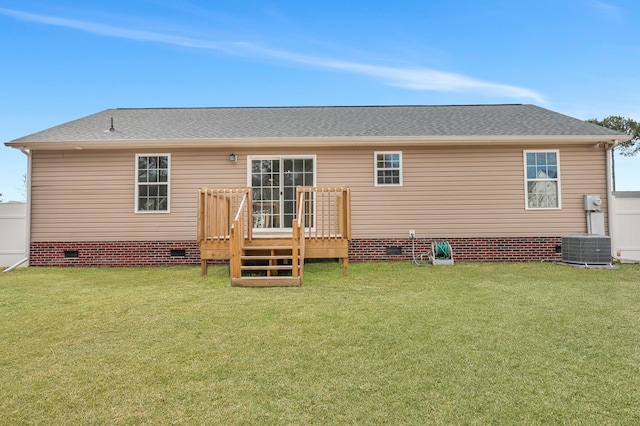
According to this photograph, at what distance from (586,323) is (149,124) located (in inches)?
395

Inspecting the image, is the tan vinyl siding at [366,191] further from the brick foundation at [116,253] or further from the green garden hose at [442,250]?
the green garden hose at [442,250]

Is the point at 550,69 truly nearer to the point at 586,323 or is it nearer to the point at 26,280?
the point at 586,323

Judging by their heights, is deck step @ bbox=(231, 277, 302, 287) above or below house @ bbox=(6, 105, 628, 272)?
below

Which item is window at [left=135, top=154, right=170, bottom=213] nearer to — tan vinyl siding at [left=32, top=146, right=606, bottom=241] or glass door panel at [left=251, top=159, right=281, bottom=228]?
tan vinyl siding at [left=32, top=146, right=606, bottom=241]

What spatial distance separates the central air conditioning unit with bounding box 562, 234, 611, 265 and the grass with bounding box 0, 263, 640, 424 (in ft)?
7.53

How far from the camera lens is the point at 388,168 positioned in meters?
8.07

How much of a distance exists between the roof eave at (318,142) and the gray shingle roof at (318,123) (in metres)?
0.12

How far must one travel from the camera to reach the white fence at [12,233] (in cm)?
793

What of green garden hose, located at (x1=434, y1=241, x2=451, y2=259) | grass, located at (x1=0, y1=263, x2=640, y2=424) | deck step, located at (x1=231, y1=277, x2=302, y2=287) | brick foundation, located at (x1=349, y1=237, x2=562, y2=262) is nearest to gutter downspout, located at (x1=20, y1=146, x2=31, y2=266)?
grass, located at (x1=0, y1=263, x2=640, y2=424)

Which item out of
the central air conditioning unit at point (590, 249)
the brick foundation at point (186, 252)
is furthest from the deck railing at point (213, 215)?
the central air conditioning unit at point (590, 249)

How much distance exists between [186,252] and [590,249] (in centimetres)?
895

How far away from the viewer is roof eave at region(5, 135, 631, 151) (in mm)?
7605

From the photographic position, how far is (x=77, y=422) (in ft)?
5.84

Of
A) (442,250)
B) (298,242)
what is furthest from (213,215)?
(442,250)
